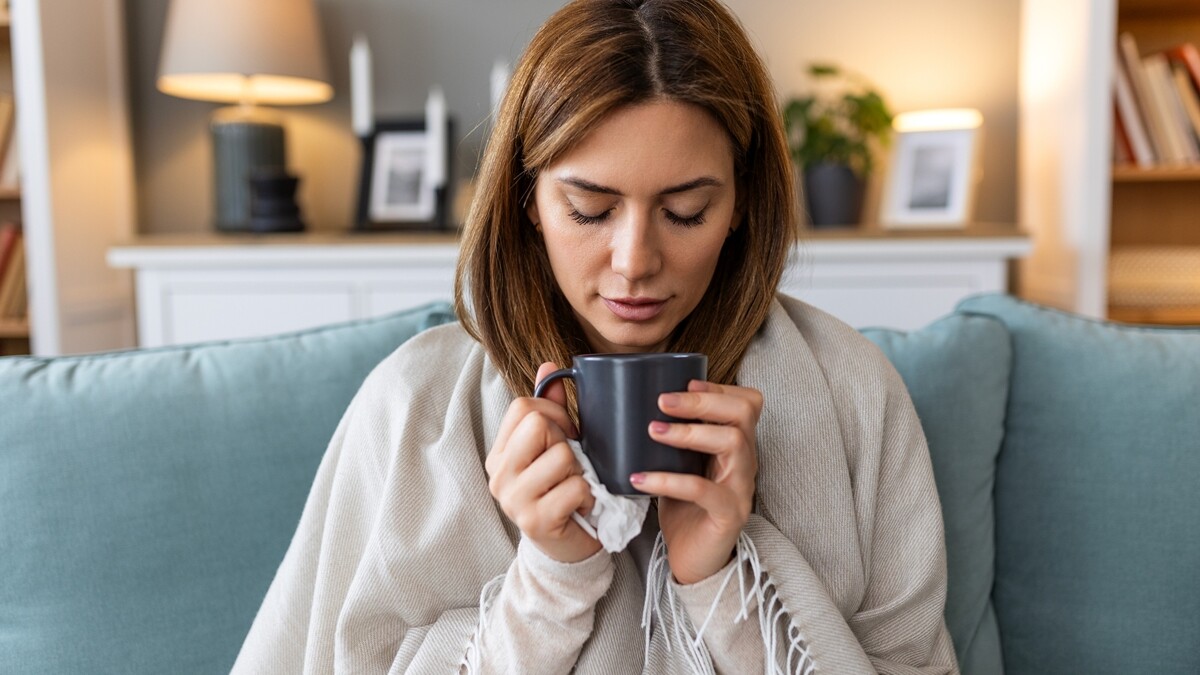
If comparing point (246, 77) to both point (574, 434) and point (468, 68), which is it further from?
point (574, 434)

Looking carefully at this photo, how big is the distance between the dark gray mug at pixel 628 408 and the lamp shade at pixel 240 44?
2.28 m

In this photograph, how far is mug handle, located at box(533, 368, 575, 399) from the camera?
761mm

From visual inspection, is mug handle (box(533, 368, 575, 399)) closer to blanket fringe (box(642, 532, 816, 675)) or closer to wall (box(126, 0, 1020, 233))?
blanket fringe (box(642, 532, 816, 675))

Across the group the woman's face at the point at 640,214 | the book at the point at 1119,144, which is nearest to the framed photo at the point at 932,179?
the book at the point at 1119,144

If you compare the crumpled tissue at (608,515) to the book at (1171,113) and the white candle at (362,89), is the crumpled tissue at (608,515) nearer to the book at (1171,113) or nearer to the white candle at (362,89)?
the white candle at (362,89)

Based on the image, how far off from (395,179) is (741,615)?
231cm

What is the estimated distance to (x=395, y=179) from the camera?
115 inches

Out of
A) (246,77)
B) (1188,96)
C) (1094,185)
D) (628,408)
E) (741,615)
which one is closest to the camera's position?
(628,408)

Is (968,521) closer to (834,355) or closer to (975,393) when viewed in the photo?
(975,393)

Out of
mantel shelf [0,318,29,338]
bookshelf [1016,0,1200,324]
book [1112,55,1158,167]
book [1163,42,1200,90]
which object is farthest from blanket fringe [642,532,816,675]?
mantel shelf [0,318,29,338]

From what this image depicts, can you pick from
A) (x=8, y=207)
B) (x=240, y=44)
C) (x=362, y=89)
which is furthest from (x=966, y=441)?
(x=8, y=207)

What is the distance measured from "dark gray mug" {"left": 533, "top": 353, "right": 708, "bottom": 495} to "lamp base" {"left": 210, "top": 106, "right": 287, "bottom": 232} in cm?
229

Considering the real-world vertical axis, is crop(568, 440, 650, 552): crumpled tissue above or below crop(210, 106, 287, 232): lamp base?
below

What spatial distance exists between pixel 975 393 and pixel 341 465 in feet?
2.35
